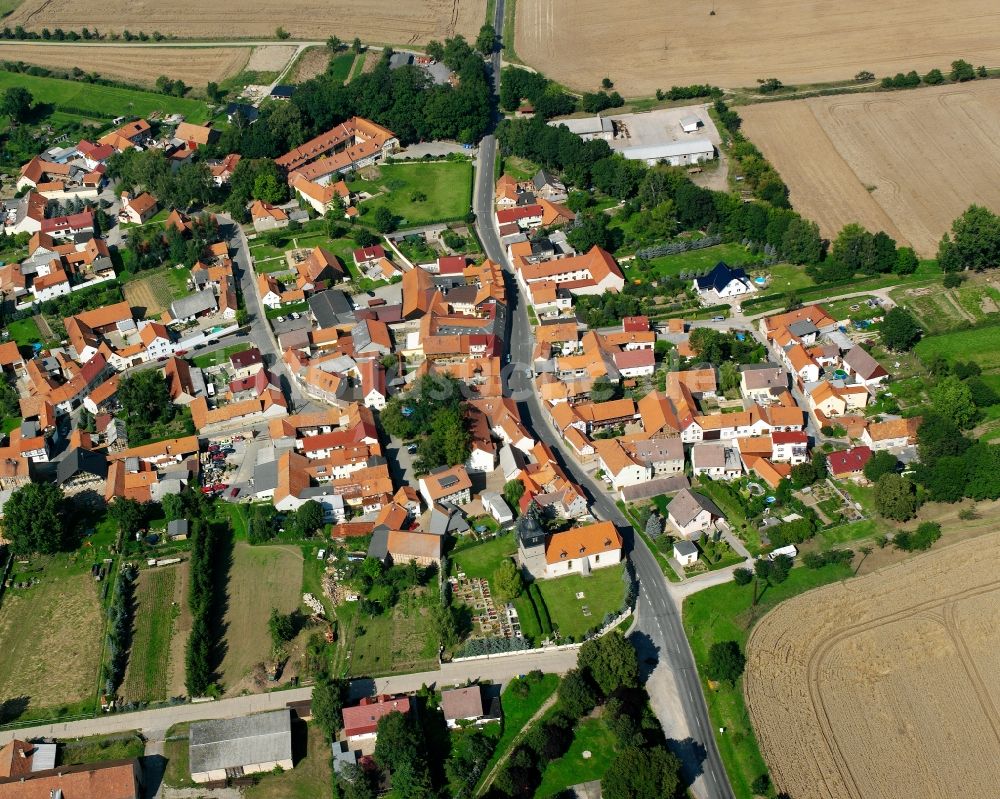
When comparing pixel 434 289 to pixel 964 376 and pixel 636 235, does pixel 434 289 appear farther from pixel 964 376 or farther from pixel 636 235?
pixel 964 376

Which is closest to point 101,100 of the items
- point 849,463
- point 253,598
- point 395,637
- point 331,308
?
point 331,308

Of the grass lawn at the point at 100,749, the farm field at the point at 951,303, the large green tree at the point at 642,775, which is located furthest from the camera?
the farm field at the point at 951,303

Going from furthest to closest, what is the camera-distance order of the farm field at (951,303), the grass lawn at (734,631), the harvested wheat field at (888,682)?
the farm field at (951,303) < the grass lawn at (734,631) < the harvested wheat field at (888,682)

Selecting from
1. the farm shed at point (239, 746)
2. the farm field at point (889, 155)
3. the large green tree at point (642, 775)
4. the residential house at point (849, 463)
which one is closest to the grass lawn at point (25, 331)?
the farm shed at point (239, 746)

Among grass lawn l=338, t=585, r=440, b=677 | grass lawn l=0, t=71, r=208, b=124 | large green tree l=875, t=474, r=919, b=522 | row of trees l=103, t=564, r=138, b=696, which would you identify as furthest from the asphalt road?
grass lawn l=0, t=71, r=208, b=124

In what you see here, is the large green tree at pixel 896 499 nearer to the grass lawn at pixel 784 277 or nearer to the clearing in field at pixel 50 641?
the grass lawn at pixel 784 277

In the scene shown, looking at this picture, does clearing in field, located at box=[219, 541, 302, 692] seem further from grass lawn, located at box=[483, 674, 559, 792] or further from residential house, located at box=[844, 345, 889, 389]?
residential house, located at box=[844, 345, 889, 389]

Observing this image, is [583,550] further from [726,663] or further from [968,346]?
[968,346]
